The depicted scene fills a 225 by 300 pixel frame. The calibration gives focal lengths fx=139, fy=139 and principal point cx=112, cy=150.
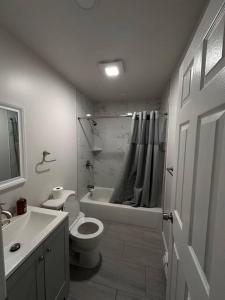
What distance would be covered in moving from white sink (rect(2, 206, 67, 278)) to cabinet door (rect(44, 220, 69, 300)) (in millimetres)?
74

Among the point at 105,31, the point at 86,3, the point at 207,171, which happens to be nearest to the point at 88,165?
the point at 105,31

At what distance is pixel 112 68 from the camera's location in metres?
1.71

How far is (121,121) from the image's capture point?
3.17 m

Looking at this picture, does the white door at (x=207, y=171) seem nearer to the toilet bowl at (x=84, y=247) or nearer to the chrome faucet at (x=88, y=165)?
the toilet bowl at (x=84, y=247)

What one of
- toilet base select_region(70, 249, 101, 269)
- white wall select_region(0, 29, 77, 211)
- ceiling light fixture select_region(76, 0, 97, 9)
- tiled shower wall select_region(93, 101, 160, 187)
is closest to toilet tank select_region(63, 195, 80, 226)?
white wall select_region(0, 29, 77, 211)

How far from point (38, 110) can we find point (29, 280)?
1.46 meters

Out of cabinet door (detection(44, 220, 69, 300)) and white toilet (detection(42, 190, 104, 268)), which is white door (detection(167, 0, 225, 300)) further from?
white toilet (detection(42, 190, 104, 268))

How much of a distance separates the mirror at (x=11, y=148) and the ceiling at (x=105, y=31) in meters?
0.71

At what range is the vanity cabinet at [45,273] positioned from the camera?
31.9 inches

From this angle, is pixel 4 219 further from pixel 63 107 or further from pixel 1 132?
pixel 63 107

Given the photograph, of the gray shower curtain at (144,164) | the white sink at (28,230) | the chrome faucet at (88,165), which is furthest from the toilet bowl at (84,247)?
the chrome faucet at (88,165)

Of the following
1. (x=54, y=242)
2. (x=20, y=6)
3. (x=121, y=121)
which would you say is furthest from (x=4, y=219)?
(x=121, y=121)

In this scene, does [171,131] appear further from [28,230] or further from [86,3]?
[28,230]

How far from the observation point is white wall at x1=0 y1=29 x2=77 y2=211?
123 centimetres
